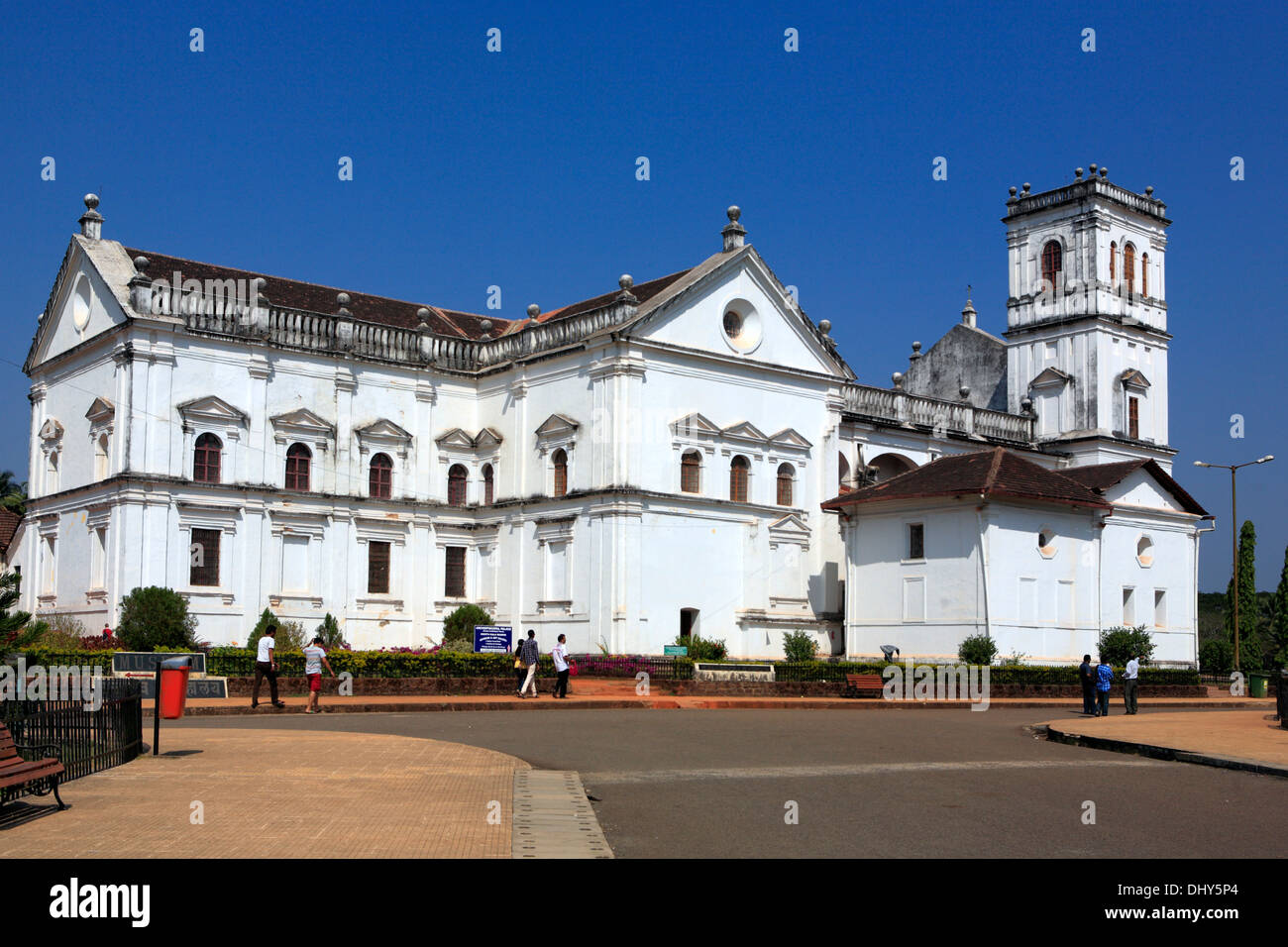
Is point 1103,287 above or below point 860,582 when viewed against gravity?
above

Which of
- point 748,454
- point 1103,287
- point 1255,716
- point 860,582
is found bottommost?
point 1255,716

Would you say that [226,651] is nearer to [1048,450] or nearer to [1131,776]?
[1131,776]

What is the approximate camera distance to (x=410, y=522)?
45.3 metres

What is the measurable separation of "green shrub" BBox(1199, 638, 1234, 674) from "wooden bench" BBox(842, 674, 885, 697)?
2817cm

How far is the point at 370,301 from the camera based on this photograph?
49406 millimetres

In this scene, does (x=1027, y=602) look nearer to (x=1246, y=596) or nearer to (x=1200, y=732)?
(x=1200, y=732)

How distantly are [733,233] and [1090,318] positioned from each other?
882 inches

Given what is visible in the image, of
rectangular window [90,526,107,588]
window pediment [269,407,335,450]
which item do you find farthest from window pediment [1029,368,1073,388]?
rectangular window [90,526,107,588]

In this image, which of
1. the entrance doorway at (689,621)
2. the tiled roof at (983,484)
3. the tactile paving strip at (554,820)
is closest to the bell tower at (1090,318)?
the tiled roof at (983,484)

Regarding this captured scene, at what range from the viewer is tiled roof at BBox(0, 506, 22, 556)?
178ft

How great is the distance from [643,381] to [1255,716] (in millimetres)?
20320

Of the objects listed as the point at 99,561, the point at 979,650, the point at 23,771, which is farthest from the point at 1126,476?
the point at 23,771
